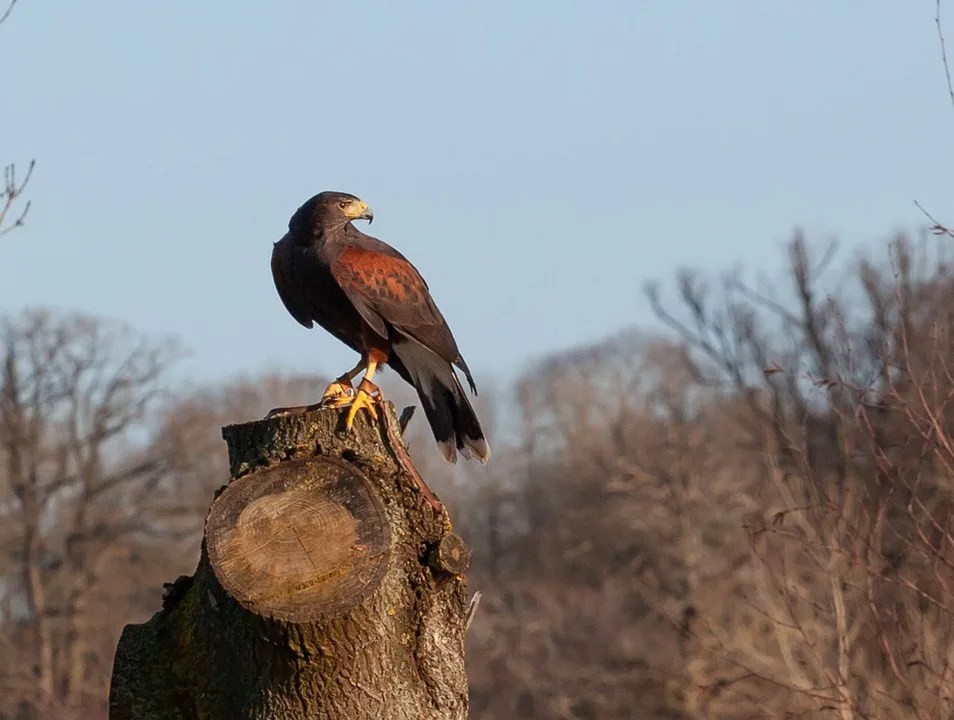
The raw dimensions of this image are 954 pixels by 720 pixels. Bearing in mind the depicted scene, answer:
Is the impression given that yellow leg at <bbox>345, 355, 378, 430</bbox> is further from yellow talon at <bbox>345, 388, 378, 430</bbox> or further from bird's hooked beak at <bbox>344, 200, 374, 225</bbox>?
bird's hooked beak at <bbox>344, 200, 374, 225</bbox>

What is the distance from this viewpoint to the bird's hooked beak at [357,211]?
23.0ft

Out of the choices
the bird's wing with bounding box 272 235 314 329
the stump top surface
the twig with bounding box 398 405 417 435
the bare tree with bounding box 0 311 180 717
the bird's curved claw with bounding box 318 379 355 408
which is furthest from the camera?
the bare tree with bounding box 0 311 180 717

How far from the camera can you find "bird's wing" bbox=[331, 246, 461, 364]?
22.2 ft

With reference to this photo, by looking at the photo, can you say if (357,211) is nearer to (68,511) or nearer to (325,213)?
(325,213)

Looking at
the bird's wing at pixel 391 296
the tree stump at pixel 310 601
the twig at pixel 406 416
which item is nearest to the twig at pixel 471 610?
the tree stump at pixel 310 601

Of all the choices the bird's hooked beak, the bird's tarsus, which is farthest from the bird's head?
the bird's tarsus

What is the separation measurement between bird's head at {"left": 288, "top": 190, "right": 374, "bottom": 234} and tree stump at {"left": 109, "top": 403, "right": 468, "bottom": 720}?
1.75 meters

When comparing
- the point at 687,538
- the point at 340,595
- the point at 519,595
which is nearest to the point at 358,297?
the point at 340,595

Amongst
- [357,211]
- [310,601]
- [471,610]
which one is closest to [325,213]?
[357,211]

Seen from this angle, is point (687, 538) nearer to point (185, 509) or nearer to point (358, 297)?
point (185, 509)

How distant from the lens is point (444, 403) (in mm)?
6770

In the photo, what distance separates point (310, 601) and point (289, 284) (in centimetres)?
246

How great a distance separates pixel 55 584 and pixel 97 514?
2.02 meters

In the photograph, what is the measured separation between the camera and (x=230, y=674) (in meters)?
5.00
